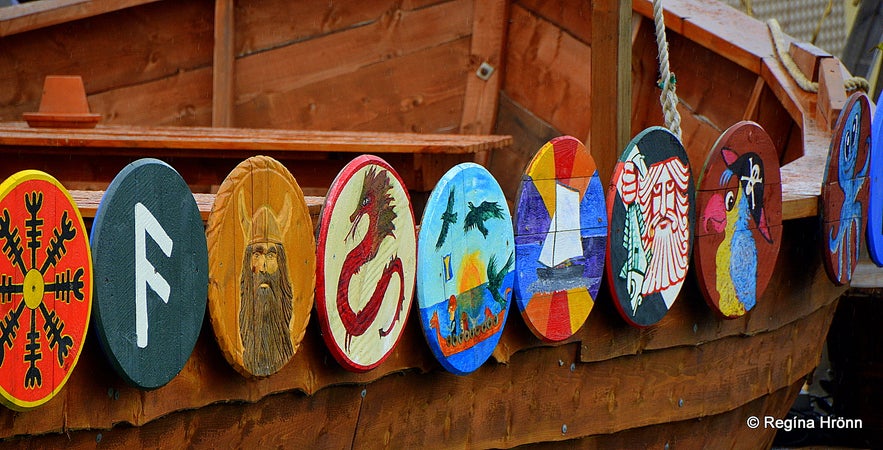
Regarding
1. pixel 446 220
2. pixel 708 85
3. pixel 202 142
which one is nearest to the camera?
pixel 446 220

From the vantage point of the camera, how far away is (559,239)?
6.68 ft

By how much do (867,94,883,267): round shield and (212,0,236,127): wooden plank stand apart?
2.54 meters

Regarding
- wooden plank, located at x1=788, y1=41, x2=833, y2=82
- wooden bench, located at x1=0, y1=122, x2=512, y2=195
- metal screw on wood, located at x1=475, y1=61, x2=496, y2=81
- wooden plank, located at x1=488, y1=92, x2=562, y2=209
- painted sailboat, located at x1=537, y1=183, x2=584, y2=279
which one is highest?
metal screw on wood, located at x1=475, y1=61, x2=496, y2=81

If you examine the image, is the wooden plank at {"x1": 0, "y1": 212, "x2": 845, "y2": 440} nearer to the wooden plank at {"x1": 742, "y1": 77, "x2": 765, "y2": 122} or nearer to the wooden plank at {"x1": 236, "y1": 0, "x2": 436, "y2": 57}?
the wooden plank at {"x1": 742, "y1": 77, "x2": 765, "y2": 122}

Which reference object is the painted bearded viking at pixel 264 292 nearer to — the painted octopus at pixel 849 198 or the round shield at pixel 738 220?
the round shield at pixel 738 220

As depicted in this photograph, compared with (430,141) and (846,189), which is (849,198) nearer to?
(846,189)

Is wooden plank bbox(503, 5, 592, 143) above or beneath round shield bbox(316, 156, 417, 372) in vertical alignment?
above

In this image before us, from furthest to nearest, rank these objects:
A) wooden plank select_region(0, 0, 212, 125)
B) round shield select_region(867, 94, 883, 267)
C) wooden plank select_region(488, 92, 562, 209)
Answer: wooden plank select_region(488, 92, 562, 209)
wooden plank select_region(0, 0, 212, 125)
round shield select_region(867, 94, 883, 267)

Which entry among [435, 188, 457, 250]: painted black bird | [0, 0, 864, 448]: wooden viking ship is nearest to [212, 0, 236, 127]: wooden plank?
[0, 0, 864, 448]: wooden viking ship

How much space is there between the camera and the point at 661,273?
7.32 feet

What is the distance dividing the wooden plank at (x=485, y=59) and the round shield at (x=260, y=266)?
297 centimetres

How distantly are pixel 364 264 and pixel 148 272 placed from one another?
372 mm

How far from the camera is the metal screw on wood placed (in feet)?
15.1

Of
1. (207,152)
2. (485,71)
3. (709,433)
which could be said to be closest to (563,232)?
(709,433)
